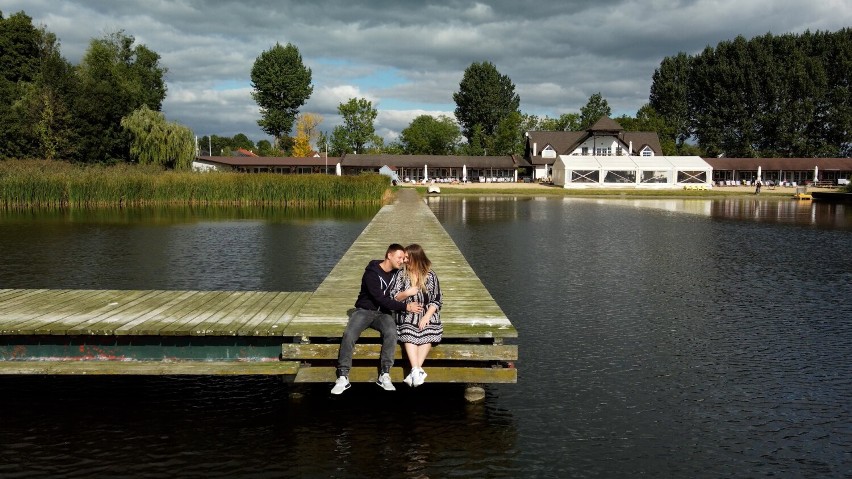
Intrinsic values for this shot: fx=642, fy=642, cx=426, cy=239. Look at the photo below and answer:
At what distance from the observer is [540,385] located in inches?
369

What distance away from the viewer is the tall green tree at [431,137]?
12231cm

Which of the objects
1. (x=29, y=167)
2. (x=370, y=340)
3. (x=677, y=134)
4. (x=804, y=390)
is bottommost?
(x=804, y=390)

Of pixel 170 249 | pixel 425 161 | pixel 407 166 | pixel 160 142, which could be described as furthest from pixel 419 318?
pixel 425 161

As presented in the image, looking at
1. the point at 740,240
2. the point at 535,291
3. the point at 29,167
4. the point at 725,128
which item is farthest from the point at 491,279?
the point at 725,128

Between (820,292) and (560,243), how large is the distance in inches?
430

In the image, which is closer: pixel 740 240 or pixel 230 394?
pixel 230 394

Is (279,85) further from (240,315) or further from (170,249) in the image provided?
(240,315)

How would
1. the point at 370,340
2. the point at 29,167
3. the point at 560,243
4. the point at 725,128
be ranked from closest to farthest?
the point at 370,340 < the point at 560,243 < the point at 29,167 < the point at 725,128

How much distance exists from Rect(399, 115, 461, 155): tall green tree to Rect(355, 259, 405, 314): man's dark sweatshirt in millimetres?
114131

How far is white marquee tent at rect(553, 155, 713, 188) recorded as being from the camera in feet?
261

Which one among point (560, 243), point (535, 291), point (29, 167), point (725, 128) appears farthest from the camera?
point (725, 128)

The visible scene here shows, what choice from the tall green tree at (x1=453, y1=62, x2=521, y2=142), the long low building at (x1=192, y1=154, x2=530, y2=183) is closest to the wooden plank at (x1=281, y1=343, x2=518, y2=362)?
the long low building at (x1=192, y1=154, x2=530, y2=183)

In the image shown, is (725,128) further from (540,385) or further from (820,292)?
(540,385)

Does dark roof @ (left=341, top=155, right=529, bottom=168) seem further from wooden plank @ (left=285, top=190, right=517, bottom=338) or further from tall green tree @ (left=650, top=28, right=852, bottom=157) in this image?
wooden plank @ (left=285, top=190, right=517, bottom=338)
